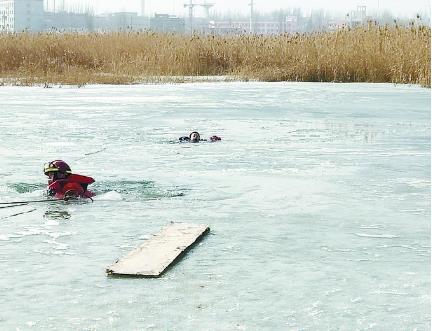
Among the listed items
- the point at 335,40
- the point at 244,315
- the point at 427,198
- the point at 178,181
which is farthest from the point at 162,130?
the point at 335,40

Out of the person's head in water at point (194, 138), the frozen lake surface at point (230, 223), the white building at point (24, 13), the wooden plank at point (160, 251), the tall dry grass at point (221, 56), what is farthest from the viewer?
the white building at point (24, 13)

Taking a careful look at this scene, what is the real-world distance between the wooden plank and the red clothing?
0.95 m

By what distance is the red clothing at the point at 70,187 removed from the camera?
5074 millimetres

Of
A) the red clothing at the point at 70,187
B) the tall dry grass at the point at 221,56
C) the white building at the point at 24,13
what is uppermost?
the white building at the point at 24,13

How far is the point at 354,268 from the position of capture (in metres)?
3.54

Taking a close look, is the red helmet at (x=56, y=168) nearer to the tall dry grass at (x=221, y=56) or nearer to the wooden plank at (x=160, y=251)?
the wooden plank at (x=160, y=251)

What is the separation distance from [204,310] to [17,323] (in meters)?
0.60

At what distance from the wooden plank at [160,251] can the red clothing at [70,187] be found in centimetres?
95

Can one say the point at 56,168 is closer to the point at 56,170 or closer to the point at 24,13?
the point at 56,170

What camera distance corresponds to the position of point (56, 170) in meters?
5.18

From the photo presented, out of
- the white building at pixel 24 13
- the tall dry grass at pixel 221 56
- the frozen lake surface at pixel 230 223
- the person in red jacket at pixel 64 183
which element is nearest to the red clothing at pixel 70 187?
the person in red jacket at pixel 64 183

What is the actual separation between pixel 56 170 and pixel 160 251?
163 cm

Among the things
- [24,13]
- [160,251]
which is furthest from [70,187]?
[24,13]

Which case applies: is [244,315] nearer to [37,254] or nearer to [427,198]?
[37,254]
